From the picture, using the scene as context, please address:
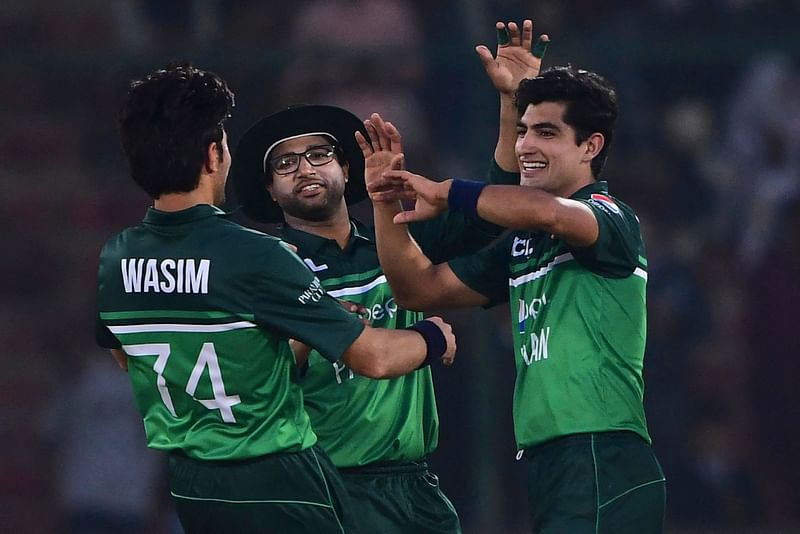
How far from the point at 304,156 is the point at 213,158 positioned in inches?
36.9

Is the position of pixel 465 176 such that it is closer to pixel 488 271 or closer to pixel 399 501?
pixel 488 271

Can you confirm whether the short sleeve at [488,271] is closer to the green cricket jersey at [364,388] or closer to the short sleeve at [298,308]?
the green cricket jersey at [364,388]

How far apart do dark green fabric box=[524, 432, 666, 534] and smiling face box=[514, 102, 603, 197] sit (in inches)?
31.7

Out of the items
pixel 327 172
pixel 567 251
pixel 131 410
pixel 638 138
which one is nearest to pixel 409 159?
pixel 638 138

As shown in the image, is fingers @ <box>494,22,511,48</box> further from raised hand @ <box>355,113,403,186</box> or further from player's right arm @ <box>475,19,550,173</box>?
raised hand @ <box>355,113,403,186</box>

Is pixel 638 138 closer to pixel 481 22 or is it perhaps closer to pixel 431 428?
pixel 481 22

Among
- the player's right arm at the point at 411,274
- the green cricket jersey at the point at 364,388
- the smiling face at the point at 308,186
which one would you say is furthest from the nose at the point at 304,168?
→ the player's right arm at the point at 411,274

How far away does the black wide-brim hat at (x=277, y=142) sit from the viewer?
202 inches

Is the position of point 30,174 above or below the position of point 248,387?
above

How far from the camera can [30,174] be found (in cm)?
860

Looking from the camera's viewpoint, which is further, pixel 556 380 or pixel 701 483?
pixel 701 483

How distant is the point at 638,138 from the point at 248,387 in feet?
17.9

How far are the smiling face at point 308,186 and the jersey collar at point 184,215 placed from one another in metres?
0.90

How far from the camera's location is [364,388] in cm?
500
